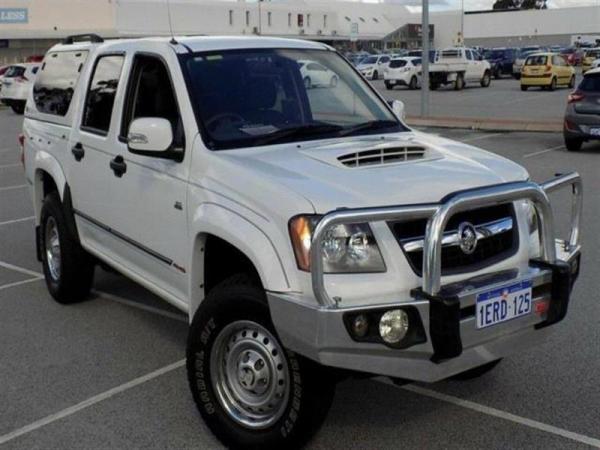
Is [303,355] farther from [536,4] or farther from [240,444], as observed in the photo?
[536,4]

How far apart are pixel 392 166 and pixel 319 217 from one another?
2.32 ft

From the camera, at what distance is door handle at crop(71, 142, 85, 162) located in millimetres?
5895

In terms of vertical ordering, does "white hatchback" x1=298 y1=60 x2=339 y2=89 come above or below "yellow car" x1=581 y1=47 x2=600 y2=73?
below

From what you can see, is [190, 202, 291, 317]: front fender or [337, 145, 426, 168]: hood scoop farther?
[337, 145, 426, 168]: hood scoop

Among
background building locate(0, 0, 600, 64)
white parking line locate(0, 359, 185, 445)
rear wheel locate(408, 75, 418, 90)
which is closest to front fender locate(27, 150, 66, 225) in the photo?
white parking line locate(0, 359, 185, 445)

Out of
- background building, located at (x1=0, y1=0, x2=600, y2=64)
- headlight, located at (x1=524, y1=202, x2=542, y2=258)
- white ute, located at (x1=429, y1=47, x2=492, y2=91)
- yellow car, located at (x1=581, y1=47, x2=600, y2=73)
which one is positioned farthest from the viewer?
background building, located at (x1=0, y1=0, x2=600, y2=64)

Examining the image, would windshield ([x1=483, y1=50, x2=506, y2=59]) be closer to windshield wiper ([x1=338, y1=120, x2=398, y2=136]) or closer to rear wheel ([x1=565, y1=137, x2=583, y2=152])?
rear wheel ([x1=565, y1=137, x2=583, y2=152])

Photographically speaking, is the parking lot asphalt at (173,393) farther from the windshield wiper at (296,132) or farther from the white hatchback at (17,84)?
the white hatchback at (17,84)

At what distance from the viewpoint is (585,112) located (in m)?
15.4

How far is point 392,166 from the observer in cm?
409

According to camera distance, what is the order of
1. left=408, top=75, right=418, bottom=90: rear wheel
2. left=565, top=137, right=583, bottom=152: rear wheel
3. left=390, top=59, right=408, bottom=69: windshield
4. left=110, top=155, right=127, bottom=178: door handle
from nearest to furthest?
left=110, top=155, right=127, bottom=178: door handle
left=565, top=137, right=583, bottom=152: rear wheel
left=408, top=75, right=418, bottom=90: rear wheel
left=390, top=59, right=408, bottom=69: windshield

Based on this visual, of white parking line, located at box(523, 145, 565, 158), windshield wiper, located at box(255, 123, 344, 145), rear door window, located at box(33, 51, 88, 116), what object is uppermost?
rear door window, located at box(33, 51, 88, 116)

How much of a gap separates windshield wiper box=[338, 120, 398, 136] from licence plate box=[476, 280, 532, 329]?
1.59 metres

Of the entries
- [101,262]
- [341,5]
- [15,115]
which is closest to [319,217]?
[101,262]
